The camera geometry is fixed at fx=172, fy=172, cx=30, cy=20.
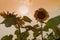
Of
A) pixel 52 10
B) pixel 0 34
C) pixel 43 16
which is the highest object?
pixel 52 10

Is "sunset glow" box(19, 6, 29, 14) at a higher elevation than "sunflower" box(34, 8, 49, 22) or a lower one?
higher

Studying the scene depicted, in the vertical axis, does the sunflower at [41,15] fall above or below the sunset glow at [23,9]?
below

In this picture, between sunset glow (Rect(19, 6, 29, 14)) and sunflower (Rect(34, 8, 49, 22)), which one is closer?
sunflower (Rect(34, 8, 49, 22))

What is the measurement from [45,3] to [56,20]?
0.70 m

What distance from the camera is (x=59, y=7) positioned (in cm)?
107

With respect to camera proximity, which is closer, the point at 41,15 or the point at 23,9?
the point at 41,15

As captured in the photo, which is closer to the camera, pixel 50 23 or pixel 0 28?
pixel 50 23

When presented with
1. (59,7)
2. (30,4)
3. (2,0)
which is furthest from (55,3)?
(2,0)

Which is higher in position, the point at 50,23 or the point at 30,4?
A: the point at 30,4

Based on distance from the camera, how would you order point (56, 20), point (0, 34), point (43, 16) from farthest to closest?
point (0, 34) < point (43, 16) < point (56, 20)

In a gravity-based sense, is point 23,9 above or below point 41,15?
above

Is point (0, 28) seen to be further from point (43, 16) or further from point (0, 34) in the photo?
point (43, 16)

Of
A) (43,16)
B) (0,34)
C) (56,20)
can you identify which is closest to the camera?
(56,20)

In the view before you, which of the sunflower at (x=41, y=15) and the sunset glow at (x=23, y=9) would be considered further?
the sunset glow at (x=23, y=9)
